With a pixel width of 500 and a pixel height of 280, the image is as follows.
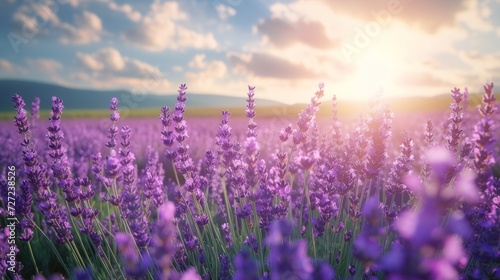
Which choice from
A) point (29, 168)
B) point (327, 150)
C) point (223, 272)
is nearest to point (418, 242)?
point (223, 272)

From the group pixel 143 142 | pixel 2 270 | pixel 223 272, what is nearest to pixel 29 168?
pixel 2 270

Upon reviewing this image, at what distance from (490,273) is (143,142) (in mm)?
9706

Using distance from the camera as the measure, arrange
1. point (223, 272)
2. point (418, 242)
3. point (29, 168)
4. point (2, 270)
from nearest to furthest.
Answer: point (418, 242)
point (2, 270)
point (223, 272)
point (29, 168)

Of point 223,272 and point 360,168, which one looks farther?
point 360,168

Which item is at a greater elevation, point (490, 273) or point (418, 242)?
point (418, 242)

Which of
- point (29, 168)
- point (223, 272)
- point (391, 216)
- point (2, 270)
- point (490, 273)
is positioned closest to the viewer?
point (490, 273)

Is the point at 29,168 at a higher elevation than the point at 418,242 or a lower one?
lower

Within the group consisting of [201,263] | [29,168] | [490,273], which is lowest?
[201,263]

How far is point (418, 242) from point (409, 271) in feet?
0.21

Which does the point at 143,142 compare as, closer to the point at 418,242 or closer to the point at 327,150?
the point at 327,150

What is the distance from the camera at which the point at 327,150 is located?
9.93 ft

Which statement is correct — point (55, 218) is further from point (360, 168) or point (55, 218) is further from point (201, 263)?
point (360, 168)

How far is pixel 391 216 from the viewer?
A: 7.74 feet

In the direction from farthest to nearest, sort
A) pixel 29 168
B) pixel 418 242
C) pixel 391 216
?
pixel 29 168 → pixel 391 216 → pixel 418 242
